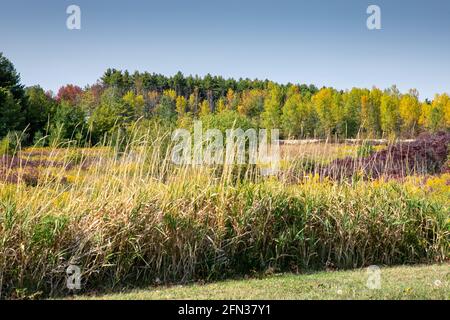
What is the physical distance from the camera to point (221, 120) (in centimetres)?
1316

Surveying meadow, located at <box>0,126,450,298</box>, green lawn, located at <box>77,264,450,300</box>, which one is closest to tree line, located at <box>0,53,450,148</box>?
meadow, located at <box>0,126,450,298</box>

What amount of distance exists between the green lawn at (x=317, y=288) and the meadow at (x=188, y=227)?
37 cm

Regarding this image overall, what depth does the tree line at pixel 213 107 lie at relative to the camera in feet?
79.2

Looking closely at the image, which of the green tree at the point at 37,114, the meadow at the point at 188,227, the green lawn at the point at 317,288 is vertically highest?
the green tree at the point at 37,114

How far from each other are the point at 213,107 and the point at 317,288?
2685 inches

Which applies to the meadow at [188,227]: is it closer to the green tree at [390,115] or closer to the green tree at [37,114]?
the green tree at [37,114]

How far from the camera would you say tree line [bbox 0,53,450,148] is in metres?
24.1

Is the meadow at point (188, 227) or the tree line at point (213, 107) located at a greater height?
the tree line at point (213, 107)

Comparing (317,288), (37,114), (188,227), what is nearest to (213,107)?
(37,114)

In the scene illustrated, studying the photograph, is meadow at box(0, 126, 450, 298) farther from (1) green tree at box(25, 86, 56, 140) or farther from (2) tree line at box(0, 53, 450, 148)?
(1) green tree at box(25, 86, 56, 140)

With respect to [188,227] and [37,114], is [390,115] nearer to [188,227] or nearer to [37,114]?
[37,114]

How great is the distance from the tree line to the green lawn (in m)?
6.13

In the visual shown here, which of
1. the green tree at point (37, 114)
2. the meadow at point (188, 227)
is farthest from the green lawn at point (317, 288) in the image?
the green tree at point (37, 114)

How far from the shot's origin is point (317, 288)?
4523mm
